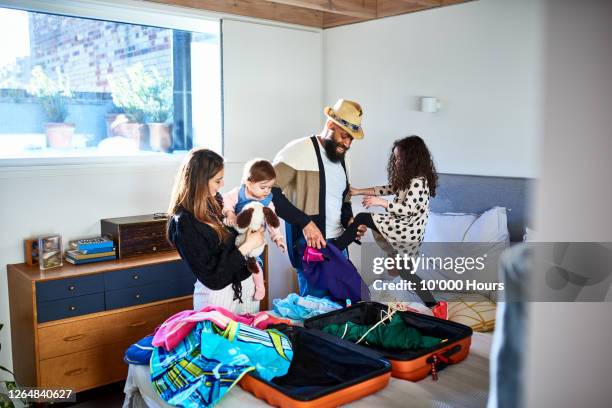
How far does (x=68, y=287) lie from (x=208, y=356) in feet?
5.32

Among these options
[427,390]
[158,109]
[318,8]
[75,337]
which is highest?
[318,8]

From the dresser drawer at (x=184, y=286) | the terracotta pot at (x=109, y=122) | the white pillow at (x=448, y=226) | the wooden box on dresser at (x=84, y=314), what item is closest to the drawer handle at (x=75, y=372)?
the wooden box on dresser at (x=84, y=314)

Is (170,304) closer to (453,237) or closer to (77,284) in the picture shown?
(77,284)

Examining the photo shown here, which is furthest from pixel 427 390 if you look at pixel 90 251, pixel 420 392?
pixel 90 251

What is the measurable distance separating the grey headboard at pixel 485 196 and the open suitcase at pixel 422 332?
129 cm

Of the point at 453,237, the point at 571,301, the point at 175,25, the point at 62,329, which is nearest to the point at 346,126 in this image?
the point at 453,237

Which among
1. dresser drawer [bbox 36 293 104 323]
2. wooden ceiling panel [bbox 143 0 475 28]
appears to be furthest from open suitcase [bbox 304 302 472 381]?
wooden ceiling panel [bbox 143 0 475 28]

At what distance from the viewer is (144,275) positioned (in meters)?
3.68

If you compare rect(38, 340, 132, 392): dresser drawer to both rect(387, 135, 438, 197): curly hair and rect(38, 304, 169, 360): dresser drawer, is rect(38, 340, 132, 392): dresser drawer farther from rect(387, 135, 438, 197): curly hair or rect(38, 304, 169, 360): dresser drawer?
rect(387, 135, 438, 197): curly hair

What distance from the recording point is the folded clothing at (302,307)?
2867 mm

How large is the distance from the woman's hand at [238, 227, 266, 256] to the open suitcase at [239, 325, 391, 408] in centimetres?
50

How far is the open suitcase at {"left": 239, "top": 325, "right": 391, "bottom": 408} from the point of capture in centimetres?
192

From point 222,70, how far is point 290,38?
734 mm

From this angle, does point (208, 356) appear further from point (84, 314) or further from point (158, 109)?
point (158, 109)
